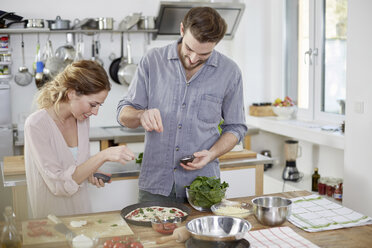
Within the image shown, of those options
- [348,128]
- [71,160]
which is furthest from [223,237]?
[348,128]

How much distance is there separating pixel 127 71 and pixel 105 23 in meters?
0.50

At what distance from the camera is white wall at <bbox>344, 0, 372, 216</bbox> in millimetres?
2992

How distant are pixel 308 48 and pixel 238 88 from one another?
2310 mm

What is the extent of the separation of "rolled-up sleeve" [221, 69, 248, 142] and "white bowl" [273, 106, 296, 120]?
7.20 ft

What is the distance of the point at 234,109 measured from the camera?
234 cm

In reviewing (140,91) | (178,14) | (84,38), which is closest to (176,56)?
(140,91)

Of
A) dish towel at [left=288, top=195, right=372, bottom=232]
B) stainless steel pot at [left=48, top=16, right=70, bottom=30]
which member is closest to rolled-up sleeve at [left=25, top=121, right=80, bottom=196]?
dish towel at [left=288, top=195, right=372, bottom=232]

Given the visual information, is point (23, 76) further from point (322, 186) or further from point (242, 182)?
point (322, 186)

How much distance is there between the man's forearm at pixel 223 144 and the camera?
7.32 feet

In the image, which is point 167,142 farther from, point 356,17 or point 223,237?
point 356,17

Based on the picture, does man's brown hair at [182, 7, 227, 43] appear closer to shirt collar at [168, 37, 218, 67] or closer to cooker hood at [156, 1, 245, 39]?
shirt collar at [168, 37, 218, 67]

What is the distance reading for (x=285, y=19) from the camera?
475 centimetres

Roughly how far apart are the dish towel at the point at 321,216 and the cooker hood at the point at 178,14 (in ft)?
8.80

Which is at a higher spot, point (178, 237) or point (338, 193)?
point (178, 237)
